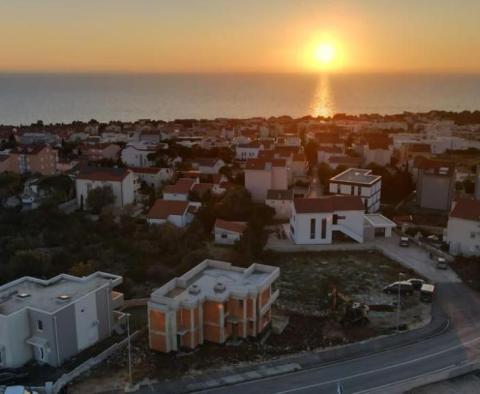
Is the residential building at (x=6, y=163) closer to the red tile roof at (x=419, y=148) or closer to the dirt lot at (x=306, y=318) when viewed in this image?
the dirt lot at (x=306, y=318)

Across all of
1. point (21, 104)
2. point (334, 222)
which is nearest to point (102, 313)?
point (334, 222)

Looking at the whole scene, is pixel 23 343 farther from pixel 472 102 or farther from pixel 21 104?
pixel 472 102

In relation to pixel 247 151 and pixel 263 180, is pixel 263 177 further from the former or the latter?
pixel 247 151

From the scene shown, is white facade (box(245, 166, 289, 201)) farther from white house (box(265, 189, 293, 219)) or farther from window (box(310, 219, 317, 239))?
window (box(310, 219, 317, 239))

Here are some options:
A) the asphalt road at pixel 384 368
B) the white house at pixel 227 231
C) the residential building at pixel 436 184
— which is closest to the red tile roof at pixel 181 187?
the white house at pixel 227 231

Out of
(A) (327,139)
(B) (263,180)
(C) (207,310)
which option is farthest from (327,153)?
(C) (207,310)

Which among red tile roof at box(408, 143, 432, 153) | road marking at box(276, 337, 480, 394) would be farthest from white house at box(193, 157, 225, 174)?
road marking at box(276, 337, 480, 394)
